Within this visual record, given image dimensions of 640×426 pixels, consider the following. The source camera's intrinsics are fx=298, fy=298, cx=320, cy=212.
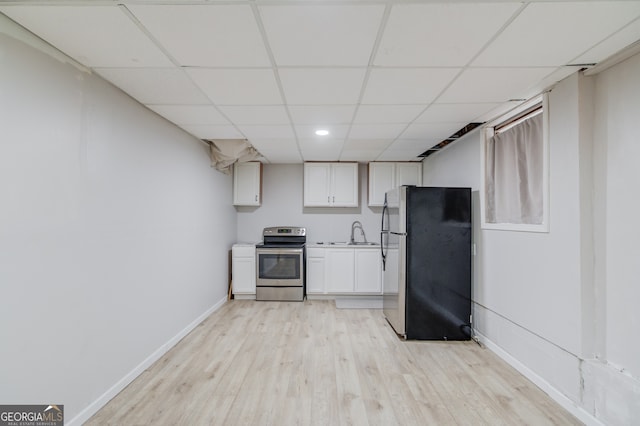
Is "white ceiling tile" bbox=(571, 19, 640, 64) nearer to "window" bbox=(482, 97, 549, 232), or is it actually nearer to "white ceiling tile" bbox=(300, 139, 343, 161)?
"window" bbox=(482, 97, 549, 232)

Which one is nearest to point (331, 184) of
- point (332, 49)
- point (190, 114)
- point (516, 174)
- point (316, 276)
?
point (316, 276)

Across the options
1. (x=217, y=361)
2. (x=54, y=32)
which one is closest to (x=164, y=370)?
(x=217, y=361)

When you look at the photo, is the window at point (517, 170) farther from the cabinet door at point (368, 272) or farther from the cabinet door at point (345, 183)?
the cabinet door at point (345, 183)

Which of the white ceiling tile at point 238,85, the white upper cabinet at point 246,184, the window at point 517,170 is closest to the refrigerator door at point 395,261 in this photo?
the window at point 517,170

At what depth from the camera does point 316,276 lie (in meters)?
4.86

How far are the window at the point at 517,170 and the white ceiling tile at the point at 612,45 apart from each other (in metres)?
0.49

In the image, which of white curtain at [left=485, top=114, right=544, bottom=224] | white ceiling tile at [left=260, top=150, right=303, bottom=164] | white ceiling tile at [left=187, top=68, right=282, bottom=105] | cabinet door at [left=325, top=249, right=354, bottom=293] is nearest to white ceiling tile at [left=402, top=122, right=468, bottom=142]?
white curtain at [left=485, top=114, right=544, bottom=224]

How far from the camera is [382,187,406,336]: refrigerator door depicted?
327 cm

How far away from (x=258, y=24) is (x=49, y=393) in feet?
7.48

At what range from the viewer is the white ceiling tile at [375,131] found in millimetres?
3086

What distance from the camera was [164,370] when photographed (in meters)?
2.53

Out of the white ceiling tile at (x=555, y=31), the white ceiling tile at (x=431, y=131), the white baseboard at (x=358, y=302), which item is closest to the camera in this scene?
the white ceiling tile at (x=555, y=31)

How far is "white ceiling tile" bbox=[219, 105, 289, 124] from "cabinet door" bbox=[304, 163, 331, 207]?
2058mm

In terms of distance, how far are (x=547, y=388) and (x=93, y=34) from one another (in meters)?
3.68
